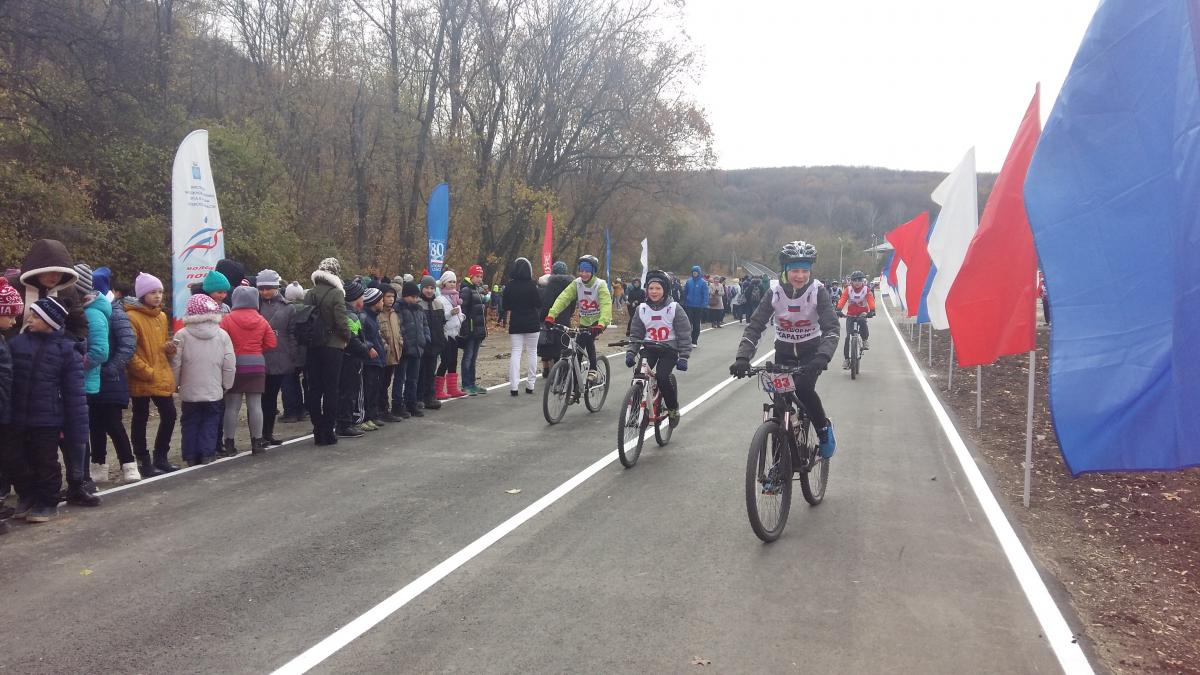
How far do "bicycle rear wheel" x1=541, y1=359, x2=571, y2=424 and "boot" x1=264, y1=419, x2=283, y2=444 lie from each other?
2.99 m

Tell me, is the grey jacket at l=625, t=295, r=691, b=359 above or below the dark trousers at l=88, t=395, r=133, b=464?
above

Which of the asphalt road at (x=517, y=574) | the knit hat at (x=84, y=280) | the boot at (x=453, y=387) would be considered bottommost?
the asphalt road at (x=517, y=574)

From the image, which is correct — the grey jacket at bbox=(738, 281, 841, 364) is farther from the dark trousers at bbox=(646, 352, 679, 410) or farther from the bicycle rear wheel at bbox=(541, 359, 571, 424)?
the bicycle rear wheel at bbox=(541, 359, 571, 424)

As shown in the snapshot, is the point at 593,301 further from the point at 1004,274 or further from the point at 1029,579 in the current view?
the point at 1029,579

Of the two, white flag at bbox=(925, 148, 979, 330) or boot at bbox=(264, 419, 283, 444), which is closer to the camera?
boot at bbox=(264, 419, 283, 444)

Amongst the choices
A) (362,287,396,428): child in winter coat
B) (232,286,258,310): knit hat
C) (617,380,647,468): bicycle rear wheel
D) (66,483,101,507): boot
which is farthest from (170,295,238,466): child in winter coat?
(617,380,647,468): bicycle rear wheel

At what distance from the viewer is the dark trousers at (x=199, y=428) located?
7832mm

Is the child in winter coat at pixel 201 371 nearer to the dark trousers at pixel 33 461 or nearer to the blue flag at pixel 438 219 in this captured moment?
the dark trousers at pixel 33 461

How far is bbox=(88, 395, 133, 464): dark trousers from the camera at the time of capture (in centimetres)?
693

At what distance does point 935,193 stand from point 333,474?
955 cm

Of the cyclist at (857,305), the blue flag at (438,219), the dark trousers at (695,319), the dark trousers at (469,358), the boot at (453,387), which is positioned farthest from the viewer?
the dark trousers at (695,319)

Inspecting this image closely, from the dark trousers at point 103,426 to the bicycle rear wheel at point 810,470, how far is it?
5633 mm

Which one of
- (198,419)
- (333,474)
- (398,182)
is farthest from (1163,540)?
(398,182)

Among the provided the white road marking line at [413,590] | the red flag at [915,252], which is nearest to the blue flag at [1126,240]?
the white road marking line at [413,590]
